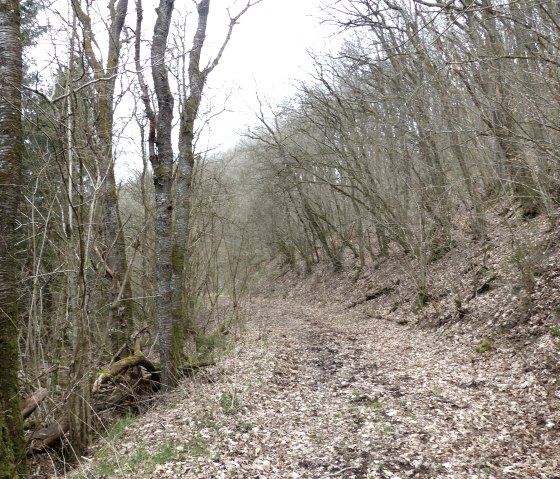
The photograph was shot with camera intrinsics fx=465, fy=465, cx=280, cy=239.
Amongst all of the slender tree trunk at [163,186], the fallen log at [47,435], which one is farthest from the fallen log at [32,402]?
the slender tree trunk at [163,186]

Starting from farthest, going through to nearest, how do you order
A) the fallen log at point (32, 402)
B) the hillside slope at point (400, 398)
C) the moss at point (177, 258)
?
the moss at point (177, 258) < the fallen log at point (32, 402) < the hillside slope at point (400, 398)

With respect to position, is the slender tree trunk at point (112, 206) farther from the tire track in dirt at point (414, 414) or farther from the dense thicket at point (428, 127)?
the dense thicket at point (428, 127)

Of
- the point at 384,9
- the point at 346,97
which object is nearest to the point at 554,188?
the point at 384,9

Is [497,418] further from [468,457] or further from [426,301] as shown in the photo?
[426,301]

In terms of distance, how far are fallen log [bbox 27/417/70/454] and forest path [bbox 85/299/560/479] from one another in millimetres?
Answer: 903

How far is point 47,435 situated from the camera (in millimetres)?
6172

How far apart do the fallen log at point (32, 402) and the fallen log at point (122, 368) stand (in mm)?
1085

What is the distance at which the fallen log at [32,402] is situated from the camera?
20.6 ft

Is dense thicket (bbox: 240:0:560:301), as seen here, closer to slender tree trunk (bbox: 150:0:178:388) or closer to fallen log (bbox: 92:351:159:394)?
slender tree trunk (bbox: 150:0:178:388)

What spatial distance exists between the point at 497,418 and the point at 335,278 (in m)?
16.4

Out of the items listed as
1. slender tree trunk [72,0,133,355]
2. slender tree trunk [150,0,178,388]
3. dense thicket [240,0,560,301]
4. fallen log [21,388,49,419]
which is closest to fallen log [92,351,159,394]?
slender tree trunk [150,0,178,388]

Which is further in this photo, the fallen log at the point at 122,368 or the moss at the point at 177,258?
the moss at the point at 177,258

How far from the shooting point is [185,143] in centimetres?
963

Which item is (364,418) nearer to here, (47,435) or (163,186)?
(47,435)
